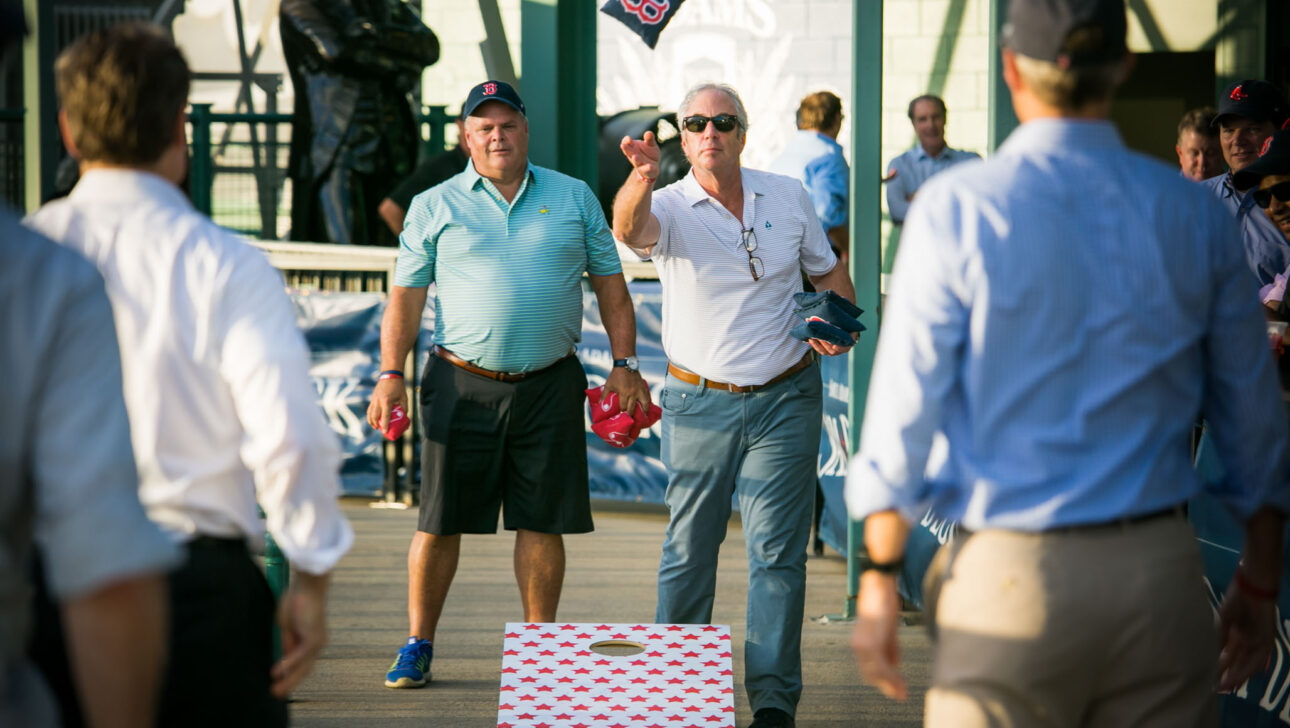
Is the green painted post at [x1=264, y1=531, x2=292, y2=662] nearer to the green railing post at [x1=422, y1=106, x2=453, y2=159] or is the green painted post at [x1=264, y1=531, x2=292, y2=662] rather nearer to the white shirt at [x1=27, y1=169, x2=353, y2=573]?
the white shirt at [x1=27, y1=169, x2=353, y2=573]

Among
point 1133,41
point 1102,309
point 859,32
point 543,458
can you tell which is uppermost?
point 1133,41

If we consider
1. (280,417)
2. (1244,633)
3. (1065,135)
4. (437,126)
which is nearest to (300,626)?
(280,417)

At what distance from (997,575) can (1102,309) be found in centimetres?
42

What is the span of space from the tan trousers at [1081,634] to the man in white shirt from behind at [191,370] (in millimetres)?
1016

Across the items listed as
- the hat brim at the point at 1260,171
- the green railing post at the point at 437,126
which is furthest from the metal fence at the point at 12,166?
the hat brim at the point at 1260,171

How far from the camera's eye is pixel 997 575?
7.12ft

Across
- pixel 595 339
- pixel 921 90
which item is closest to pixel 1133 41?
pixel 921 90

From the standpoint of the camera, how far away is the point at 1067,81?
2205 mm

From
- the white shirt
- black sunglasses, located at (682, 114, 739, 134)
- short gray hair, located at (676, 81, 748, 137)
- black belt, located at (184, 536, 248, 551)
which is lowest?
black belt, located at (184, 536, 248, 551)

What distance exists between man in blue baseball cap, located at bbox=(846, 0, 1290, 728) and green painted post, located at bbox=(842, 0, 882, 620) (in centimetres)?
347

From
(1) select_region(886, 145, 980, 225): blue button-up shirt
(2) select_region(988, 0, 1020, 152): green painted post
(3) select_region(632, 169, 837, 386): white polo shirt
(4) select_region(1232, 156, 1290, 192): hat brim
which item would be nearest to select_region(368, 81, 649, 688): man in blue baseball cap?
(3) select_region(632, 169, 837, 386): white polo shirt

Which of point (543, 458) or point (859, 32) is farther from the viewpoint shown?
point (859, 32)

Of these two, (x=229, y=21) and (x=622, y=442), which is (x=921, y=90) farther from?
(x=622, y=442)

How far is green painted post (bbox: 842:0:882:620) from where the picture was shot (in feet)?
18.7
